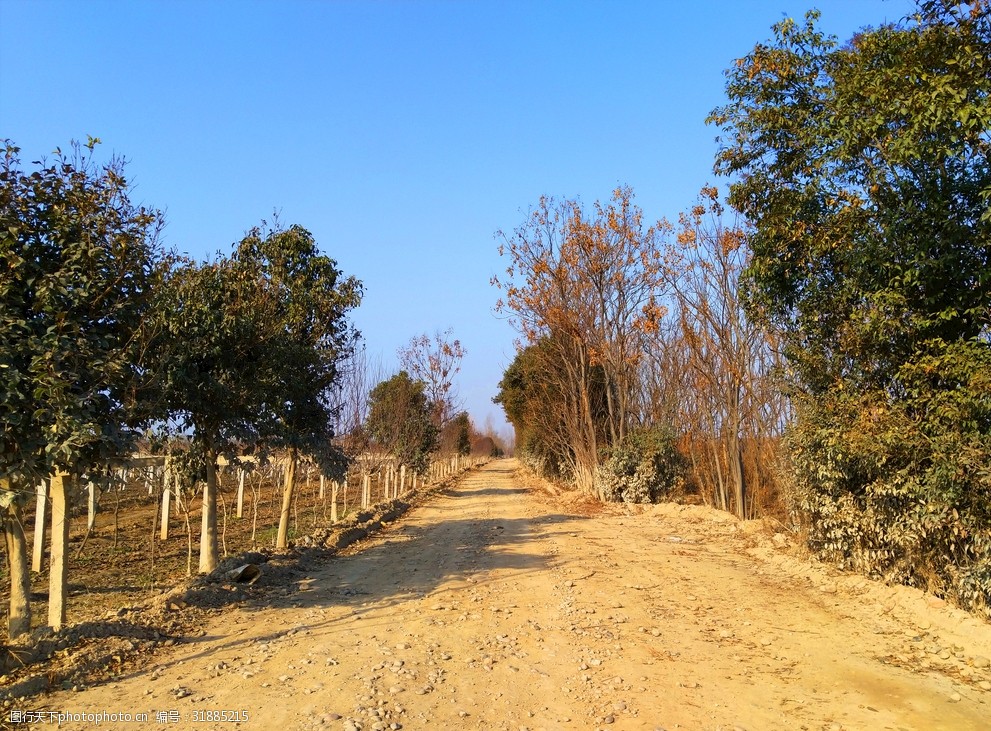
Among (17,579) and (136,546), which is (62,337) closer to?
(17,579)

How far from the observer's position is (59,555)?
7012mm

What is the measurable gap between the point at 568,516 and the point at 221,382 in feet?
41.4

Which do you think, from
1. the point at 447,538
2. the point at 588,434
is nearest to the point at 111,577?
the point at 447,538

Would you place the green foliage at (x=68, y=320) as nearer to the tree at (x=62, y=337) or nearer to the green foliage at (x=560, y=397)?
the tree at (x=62, y=337)

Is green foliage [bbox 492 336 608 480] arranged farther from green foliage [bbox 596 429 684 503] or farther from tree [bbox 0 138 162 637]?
tree [bbox 0 138 162 637]

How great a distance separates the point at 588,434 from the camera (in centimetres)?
2672

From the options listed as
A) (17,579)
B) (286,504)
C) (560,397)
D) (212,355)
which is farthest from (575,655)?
(560,397)

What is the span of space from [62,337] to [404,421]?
23538 millimetres

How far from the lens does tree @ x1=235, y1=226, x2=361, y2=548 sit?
11852 mm

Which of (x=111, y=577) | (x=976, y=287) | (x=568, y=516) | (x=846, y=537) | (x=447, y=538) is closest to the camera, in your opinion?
(x=976, y=287)

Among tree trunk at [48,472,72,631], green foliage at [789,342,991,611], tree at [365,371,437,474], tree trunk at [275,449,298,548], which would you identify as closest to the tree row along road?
green foliage at [789,342,991,611]

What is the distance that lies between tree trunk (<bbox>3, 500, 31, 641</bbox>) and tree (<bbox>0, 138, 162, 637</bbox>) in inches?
0.5

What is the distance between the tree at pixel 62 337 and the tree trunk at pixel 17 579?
12 millimetres

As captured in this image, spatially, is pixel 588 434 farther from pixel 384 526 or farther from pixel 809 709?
pixel 809 709
